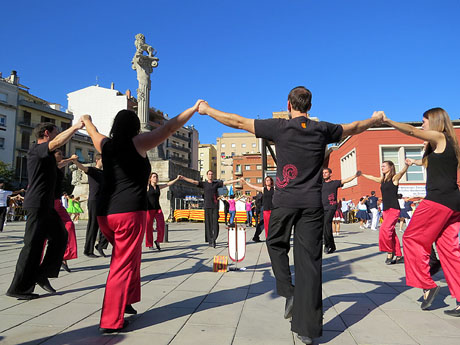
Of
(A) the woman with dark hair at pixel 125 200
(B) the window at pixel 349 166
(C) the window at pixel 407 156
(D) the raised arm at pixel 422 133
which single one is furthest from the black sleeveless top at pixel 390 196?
(B) the window at pixel 349 166

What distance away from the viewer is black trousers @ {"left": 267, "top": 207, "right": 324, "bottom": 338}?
2514 mm

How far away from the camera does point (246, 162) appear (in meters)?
80.3

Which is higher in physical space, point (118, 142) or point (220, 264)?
point (118, 142)

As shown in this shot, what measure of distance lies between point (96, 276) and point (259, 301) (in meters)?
2.87

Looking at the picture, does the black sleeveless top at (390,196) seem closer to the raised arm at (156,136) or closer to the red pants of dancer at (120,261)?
the raised arm at (156,136)

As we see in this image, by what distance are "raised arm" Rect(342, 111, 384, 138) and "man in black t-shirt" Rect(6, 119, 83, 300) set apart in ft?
9.55

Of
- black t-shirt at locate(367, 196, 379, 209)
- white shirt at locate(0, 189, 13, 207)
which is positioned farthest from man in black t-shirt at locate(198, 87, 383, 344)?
black t-shirt at locate(367, 196, 379, 209)

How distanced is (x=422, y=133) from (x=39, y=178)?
453 cm

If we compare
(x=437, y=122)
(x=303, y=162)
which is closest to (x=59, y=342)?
(x=303, y=162)

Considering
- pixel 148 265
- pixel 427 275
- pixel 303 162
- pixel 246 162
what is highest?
pixel 246 162

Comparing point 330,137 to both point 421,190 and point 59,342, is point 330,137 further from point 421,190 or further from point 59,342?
point 421,190

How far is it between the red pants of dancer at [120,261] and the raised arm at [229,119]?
1.12 m

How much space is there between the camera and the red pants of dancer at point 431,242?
3.44 metres

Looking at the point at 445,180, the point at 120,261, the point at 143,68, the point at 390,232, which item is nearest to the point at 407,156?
A: the point at 143,68
